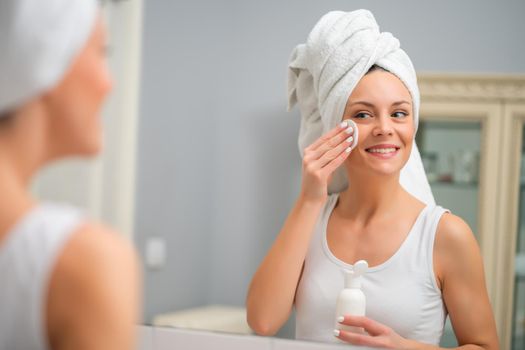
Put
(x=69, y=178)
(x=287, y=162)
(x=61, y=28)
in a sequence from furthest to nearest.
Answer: (x=287, y=162) → (x=69, y=178) → (x=61, y=28)

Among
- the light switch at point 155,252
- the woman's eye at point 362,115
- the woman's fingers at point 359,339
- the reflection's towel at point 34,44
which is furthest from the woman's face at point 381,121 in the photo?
the reflection's towel at point 34,44

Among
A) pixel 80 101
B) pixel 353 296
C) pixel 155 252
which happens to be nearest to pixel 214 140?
pixel 155 252

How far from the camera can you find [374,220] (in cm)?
78

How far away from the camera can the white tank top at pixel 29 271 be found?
0.36 m

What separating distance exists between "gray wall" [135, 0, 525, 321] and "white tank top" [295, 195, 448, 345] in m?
0.08

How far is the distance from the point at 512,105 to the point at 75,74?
552 millimetres

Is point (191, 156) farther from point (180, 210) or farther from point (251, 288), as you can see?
point (251, 288)

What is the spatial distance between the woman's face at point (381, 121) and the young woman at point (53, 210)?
402 mm

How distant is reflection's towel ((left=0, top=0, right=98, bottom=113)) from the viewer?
1.23ft

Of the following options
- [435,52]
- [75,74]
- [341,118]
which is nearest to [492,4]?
[435,52]

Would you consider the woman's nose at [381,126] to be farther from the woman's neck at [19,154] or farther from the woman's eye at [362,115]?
the woman's neck at [19,154]

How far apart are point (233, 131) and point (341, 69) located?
212mm

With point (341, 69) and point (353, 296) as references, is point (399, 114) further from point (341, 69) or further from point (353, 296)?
point (353, 296)

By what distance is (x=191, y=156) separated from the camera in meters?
0.91
